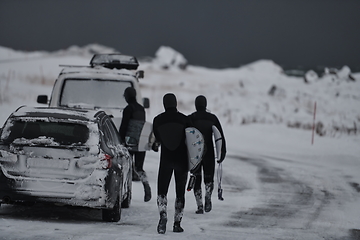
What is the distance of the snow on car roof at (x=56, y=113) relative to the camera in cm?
948

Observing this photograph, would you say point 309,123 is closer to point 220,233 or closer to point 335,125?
point 335,125

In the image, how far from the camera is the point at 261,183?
15070mm

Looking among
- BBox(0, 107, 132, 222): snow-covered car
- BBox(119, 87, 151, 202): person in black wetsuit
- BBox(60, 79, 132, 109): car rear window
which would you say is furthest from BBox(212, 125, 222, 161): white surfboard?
BBox(60, 79, 132, 109): car rear window

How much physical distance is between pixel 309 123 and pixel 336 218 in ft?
76.4

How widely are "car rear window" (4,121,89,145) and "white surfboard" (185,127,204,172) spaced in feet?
4.48

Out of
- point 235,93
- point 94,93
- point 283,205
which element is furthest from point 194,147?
point 235,93

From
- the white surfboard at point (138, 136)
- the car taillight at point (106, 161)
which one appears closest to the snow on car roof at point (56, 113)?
the car taillight at point (106, 161)

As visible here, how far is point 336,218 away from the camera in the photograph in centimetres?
1080

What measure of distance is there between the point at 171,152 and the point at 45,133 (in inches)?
67.9

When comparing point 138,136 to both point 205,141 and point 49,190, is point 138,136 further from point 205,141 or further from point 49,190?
point 49,190

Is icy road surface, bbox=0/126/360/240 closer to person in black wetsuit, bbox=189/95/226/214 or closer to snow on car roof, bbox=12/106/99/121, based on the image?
person in black wetsuit, bbox=189/95/226/214

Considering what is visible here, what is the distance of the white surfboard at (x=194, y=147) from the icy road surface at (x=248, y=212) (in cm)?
92

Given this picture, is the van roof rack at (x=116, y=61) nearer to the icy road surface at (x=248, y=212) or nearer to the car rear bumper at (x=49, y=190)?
the icy road surface at (x=248, y=212)

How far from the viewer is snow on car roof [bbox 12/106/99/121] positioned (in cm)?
948
